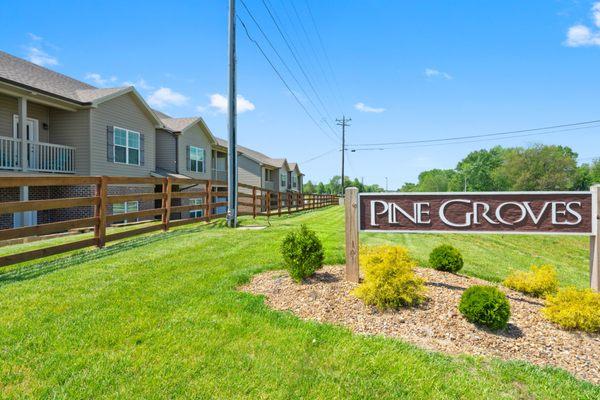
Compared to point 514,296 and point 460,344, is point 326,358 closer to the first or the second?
point 460,344

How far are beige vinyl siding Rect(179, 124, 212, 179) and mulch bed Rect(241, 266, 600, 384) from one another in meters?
17.7

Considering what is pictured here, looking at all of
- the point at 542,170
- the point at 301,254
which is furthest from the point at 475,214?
the point at 542,170

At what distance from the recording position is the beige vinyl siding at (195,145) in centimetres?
2125

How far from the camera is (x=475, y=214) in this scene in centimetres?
489

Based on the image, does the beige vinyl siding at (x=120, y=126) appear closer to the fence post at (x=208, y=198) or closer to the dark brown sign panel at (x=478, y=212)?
the fence post at (x=208, y=198)

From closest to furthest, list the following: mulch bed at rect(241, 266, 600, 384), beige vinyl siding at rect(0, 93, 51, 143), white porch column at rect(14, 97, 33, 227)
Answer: mulch bed at rect(241, 266, 600, 384), white porch column at rect(14, 97, 33, 227), beige vinyl siding at rect(0, 93, 51, 143)

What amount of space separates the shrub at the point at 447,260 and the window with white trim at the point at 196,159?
18.8 meters

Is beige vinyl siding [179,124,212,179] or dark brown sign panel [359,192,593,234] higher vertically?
beige vinyl siding [179,124,212,179]

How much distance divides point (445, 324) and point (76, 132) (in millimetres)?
15580

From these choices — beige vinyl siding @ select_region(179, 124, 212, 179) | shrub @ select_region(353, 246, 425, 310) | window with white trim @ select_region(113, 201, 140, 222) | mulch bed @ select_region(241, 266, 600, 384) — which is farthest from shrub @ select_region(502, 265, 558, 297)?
beige vinyl siding @ select_region(179, 124, 212, 179)

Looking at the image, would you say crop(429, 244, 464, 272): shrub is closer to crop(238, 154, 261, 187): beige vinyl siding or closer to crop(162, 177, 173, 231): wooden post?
crop(162, 177, 173, 231): wooden post

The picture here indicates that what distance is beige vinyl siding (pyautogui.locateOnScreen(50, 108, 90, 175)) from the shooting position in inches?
573

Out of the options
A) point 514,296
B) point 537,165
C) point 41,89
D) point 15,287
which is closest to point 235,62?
point 41,89

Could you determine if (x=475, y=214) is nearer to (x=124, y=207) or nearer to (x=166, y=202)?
(x=166, y=202)
